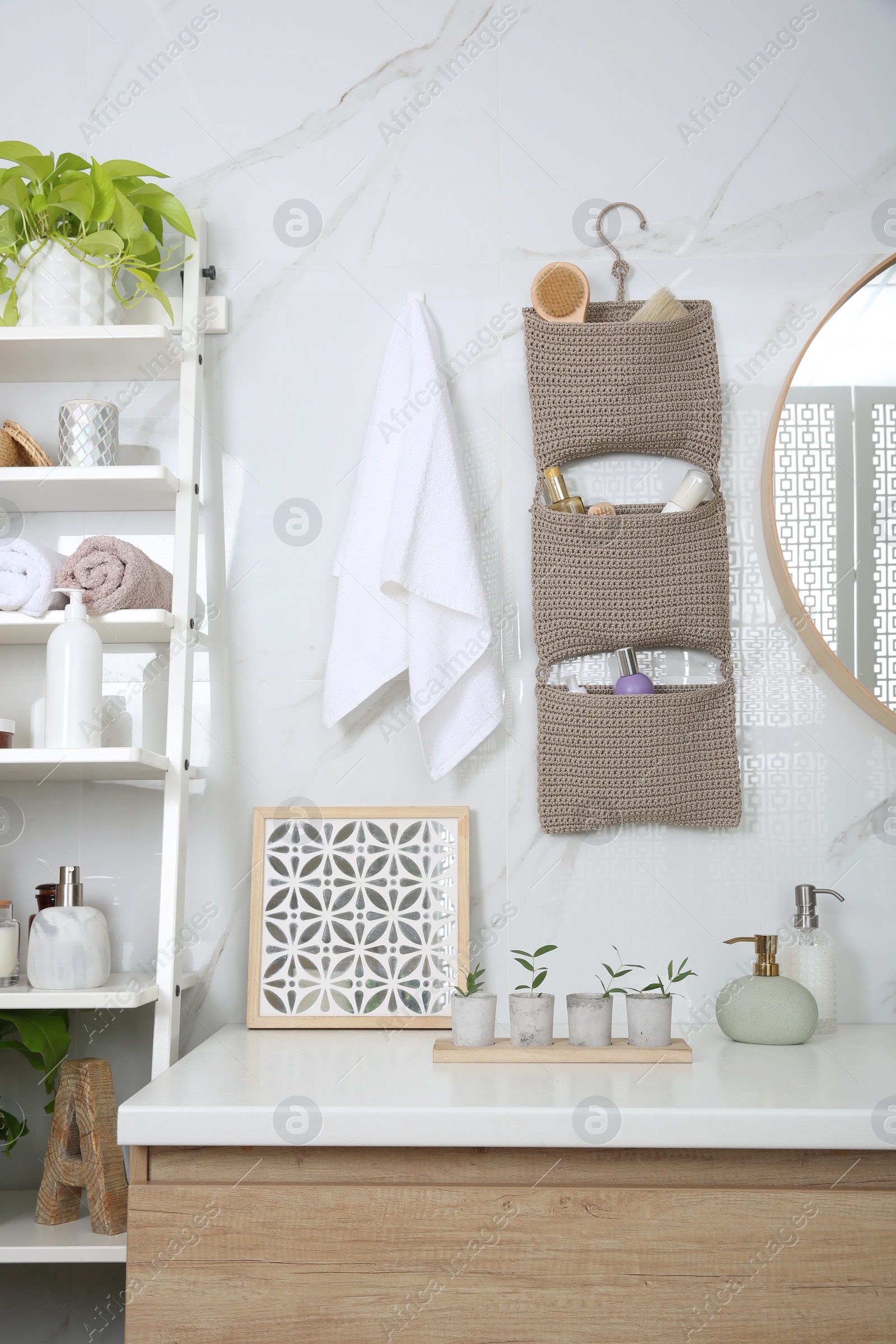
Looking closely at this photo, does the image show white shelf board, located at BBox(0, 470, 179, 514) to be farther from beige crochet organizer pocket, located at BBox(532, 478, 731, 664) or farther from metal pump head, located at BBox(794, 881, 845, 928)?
metal pump head, located at BBox(794, 881, 845, 928)

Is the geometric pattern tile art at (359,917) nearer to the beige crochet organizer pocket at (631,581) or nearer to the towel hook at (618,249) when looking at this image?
the beige crochet organizer pocket at (631,581)

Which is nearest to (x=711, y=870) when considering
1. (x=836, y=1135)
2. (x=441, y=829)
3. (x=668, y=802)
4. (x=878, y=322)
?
(x=668, y=802)

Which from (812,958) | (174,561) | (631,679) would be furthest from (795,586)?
(174,561)

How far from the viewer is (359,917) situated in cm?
135

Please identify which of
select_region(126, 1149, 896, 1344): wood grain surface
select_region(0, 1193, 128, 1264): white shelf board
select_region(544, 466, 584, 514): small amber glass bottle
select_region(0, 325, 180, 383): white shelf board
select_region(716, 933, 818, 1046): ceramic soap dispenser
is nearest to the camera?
select_region(126, 1149, 896, 1344): wood grain surface

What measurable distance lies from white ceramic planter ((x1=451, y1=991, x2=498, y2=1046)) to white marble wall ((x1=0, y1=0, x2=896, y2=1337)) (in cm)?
24

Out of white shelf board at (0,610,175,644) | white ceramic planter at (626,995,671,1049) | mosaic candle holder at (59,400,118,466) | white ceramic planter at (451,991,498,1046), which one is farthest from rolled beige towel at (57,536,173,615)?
white ceramic planter at (626,995,671,1049)

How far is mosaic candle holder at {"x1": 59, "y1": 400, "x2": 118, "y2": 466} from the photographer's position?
4.28 feet

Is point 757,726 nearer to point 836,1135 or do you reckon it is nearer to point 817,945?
point 817,945

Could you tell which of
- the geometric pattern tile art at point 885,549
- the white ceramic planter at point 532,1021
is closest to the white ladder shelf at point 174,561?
the white ceramic planter at point 532,1021

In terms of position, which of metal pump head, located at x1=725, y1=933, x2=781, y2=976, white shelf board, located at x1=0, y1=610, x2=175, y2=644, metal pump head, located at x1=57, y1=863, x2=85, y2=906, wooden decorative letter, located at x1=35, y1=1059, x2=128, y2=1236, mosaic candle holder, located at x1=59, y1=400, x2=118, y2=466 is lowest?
wooden decorative letter, located at x1=35, y1=1059, x2=128, y2=1236

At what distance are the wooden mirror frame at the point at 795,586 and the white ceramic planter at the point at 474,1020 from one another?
0.64 meters

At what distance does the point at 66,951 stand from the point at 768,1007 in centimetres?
81

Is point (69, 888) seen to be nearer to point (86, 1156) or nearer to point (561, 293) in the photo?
point (86, 1156)
